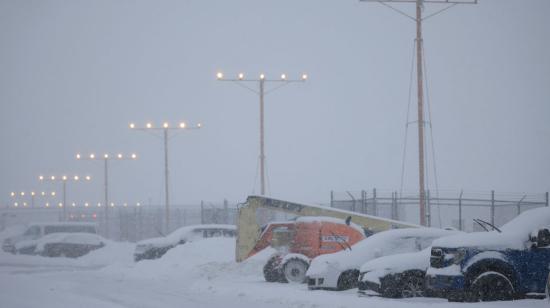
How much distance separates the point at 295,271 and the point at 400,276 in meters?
5.95

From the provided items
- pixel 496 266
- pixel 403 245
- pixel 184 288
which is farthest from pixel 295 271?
pixel 496 266

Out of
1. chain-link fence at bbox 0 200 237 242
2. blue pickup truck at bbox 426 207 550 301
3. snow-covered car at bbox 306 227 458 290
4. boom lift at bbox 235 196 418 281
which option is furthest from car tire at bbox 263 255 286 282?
chain-link fence at bbox 0 200 237 242

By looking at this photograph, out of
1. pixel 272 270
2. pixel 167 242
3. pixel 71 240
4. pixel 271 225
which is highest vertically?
pixel 271 225

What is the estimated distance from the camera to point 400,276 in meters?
18.5

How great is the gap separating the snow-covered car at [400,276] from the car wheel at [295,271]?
522 cm

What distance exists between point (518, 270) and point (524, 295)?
22.6 inches

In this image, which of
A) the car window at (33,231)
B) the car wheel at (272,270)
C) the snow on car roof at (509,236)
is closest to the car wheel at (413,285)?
the snow on car roof at (509,236)

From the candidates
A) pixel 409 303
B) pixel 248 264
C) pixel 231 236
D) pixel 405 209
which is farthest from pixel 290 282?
pixel 405 209

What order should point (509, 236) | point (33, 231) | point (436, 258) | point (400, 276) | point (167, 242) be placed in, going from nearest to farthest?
1. point (509, 236)
2. point (436, 258)
3. point (400, 276)
4. point (167, 242)
5. point (33, 231)

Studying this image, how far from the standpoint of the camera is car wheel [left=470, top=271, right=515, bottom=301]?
53.7 ft

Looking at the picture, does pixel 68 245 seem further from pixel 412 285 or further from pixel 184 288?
pixel 412 285

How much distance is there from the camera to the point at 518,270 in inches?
654

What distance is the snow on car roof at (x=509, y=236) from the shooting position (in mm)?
16906

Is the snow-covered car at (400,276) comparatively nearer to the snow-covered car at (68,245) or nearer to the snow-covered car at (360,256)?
the snow-covered car at (360,256)
